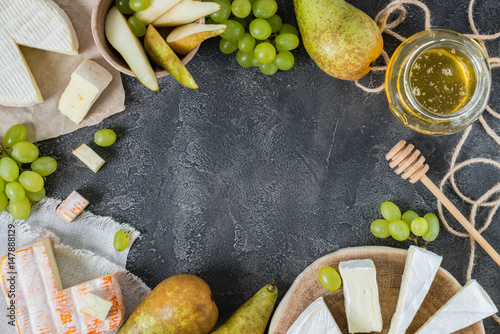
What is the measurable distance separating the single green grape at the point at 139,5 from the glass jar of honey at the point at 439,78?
699mm

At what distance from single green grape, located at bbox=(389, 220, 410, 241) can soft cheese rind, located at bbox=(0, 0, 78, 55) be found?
42.8 inches

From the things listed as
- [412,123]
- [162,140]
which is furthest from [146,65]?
[412,123]

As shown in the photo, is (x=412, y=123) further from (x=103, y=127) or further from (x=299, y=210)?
(x=103, y=127)

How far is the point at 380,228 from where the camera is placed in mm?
1188

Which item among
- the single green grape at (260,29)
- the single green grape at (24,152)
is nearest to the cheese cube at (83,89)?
the single green grape at (24,152)

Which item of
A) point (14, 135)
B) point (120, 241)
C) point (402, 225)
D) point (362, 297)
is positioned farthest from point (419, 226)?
point (14, 135)

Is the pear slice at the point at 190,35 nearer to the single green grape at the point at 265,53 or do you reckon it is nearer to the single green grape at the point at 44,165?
the single green grape at the point at 265,53

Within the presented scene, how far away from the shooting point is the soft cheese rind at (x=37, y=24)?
3.78 feet

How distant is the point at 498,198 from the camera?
1.25 metres

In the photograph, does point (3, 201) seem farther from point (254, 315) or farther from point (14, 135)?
point (254, 315)

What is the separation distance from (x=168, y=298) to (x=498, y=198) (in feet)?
3.48

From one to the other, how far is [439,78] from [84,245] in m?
1.17

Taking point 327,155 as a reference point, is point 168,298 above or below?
below

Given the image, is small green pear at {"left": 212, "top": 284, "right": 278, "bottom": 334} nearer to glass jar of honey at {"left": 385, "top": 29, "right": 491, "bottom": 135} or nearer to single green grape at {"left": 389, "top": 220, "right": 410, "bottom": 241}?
single green grape at {"left": 389, "top": 220, "right": 410, "bottom": 241}
